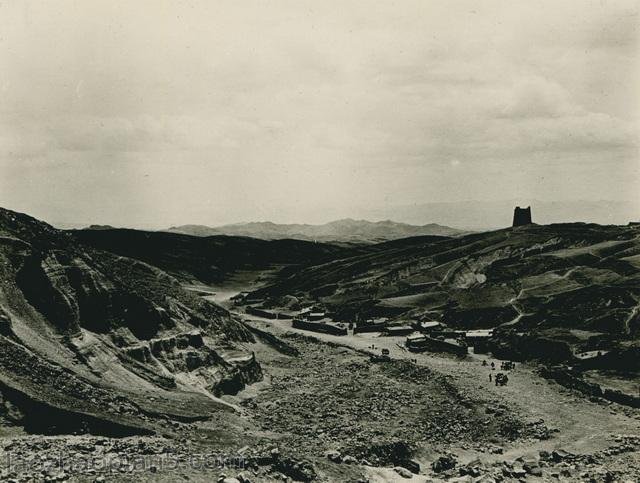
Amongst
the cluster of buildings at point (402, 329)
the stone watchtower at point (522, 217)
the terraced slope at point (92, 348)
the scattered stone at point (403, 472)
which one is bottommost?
the scattered stone at point (403, 472)

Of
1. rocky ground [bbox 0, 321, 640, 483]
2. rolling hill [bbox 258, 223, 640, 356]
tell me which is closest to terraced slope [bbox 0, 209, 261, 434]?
rocky ground [bbox 0, 321, 640, 483]

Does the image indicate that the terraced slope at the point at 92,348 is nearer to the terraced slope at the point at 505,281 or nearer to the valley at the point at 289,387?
the valley at the point at 289,387

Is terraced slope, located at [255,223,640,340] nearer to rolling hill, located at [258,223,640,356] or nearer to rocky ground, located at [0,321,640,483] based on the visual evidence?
rolling hill, located at [258,223,640,356]

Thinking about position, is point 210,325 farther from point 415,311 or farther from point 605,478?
point 415,311

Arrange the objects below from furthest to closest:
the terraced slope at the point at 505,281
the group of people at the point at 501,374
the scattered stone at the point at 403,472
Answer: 1. the terraced slope at the point at 505,281
2. the group of people at the point at 501,374
3. the scattered stone at the point at 403,472

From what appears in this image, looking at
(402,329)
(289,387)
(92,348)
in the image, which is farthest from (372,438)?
(402,329)

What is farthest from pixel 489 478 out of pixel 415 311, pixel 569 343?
pixel 415 311

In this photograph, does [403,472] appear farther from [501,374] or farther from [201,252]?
[201,252]

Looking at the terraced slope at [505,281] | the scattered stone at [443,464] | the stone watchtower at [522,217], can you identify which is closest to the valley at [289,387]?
the scattered stone at [443,464]
